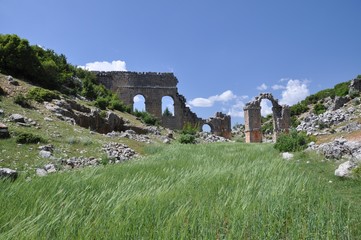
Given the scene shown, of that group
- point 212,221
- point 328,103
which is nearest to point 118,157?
point 212,221

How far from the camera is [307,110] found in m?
39.6

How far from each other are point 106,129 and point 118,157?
7.30 metres

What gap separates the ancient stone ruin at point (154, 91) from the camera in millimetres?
33469

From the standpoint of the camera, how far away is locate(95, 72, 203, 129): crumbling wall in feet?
110

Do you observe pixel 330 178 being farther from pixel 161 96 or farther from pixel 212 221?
pixel 161 96

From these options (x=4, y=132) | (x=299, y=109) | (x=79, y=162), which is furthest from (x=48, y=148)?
(x=299, y=109)

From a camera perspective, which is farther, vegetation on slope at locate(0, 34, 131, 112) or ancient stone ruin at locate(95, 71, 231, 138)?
ancient stone ruin at locate(95, 71, 231, 138)

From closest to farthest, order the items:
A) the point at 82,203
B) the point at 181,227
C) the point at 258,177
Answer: the point at 181,227 < the point at 82,203 < the point at 258,177

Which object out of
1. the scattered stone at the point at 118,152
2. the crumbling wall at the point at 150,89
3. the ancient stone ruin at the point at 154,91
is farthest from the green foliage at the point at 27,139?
the crumbling wall at the point at 150,89

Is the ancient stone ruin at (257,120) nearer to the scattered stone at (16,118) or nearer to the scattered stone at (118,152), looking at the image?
the scattered stone at (118,152)

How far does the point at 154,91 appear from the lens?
3403 cm

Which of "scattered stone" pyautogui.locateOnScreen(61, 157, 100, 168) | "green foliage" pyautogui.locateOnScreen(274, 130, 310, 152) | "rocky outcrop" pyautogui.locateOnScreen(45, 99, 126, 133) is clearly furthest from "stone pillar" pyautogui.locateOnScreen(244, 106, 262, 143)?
"scattered stone" pyautogui.locateOnScreen(61, 157, 100, 168)

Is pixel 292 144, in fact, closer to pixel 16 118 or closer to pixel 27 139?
pixel 27 139

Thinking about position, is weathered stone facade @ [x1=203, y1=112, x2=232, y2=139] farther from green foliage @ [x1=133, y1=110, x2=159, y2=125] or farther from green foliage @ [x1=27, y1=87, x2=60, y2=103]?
green foliage @ [x1=27, y1=87, x2=60, y2=103]
